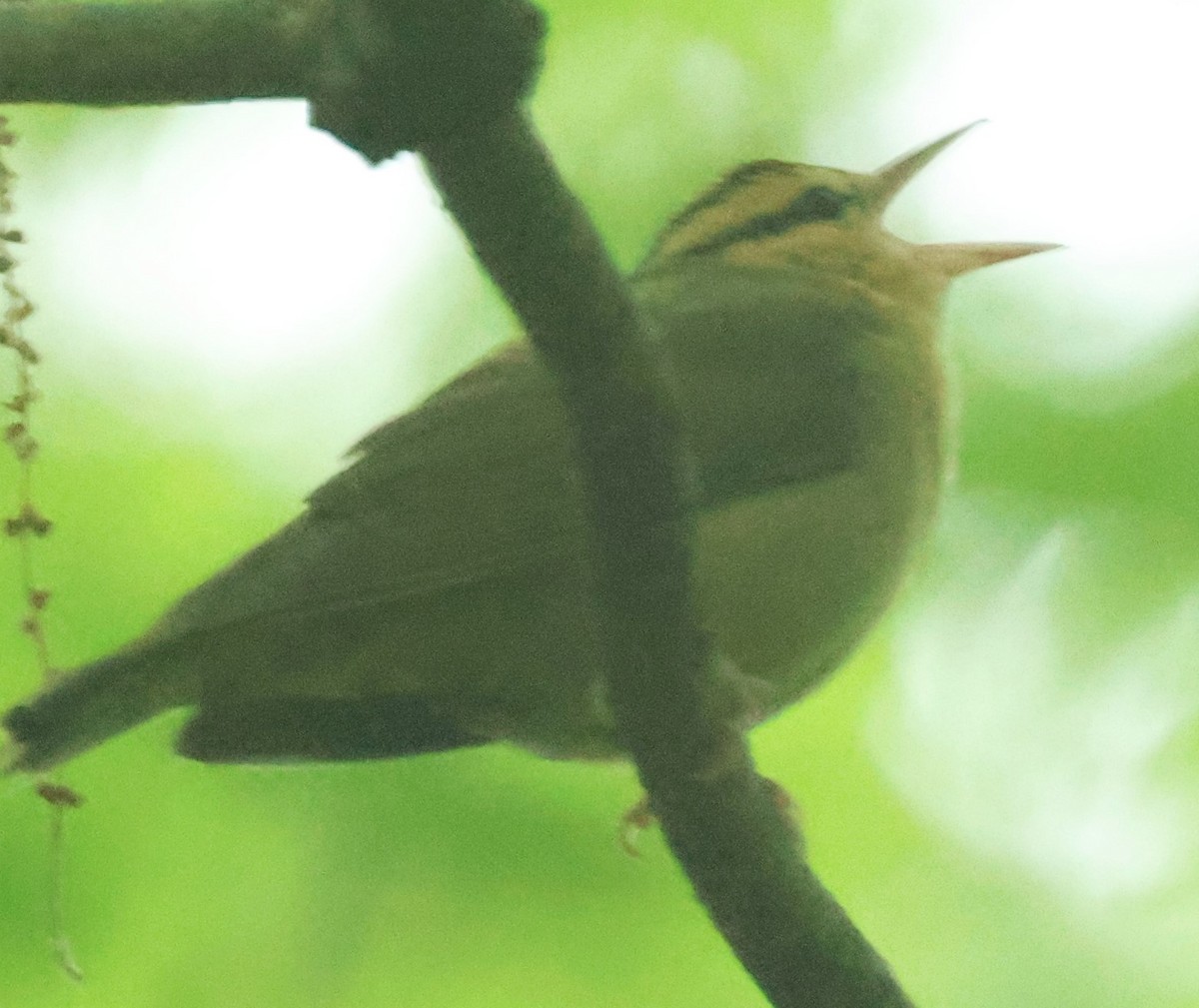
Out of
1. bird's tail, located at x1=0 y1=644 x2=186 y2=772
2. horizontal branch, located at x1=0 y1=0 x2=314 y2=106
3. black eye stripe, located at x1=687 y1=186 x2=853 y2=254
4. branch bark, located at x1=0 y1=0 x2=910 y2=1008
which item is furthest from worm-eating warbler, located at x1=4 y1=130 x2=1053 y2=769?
horizontal branch, located at x1=0 y1=0 x2=314 y2=106

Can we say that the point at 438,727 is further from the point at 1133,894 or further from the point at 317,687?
the point at 1133,894

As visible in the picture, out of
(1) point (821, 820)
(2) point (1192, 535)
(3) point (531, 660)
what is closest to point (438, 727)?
(3) point (531, 660)

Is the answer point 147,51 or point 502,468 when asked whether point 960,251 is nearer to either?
point 502,468

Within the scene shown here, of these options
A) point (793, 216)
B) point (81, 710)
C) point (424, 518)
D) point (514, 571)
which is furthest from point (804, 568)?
point (793, 216)

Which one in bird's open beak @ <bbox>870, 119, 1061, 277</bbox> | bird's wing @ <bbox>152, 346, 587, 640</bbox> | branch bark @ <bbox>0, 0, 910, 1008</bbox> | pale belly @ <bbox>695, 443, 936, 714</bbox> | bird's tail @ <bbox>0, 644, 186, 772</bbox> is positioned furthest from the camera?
bird's open beak @ <bbox>870, 119, 1061, 277</bbox>

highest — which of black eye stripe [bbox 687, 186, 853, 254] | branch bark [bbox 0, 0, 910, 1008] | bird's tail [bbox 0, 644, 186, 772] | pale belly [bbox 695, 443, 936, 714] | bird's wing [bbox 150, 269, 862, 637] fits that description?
branch bark [bbox 0, 0, 910, 1008]

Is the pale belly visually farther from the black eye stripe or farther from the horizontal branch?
the horizontal branch

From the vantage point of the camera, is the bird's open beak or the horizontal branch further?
the bird's open beak

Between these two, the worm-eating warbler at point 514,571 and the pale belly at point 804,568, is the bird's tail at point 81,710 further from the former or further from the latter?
the pale belly at point 804,568
